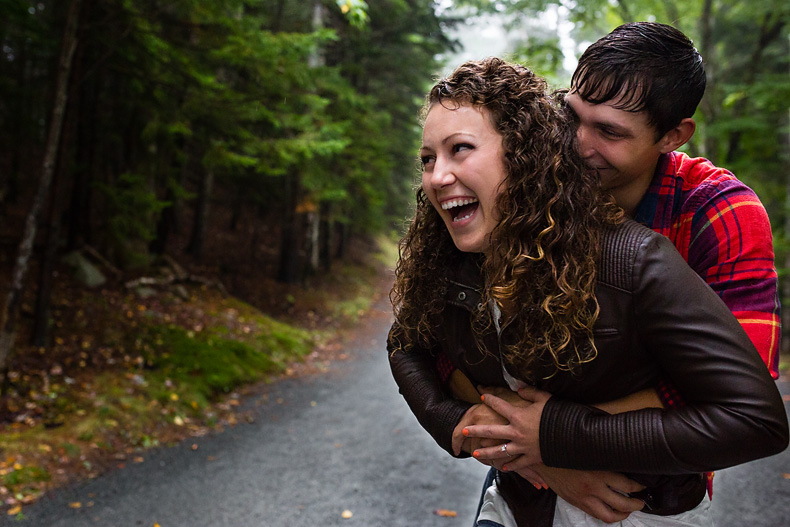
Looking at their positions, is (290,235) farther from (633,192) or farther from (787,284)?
(633,192)

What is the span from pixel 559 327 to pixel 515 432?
0.34 m

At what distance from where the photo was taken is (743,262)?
57.9 inches

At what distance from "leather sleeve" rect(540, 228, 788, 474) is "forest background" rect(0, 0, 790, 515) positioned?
1538 mm

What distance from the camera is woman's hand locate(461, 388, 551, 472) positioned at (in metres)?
1.57

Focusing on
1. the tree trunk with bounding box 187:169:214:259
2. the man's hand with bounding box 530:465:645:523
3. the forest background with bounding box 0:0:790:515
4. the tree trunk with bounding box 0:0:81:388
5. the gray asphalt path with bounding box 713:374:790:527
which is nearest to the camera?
the man's hand with bounding box 530:465:645:523

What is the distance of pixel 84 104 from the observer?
10.4 metres

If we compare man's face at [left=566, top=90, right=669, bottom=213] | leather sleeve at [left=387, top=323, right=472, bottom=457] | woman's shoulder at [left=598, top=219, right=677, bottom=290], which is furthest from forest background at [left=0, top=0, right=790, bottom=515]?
leather sleeve at [left=387, top=323, right=472, bottom=457]

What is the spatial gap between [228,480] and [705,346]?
17.6 feet

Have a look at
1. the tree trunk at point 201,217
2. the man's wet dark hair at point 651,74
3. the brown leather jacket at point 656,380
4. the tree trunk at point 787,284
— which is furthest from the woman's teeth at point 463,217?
the tree trunk at point 201,217

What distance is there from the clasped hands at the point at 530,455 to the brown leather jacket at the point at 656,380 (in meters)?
0.05

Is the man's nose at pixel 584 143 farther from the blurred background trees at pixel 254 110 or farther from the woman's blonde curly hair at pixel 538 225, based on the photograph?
the blurred background trees at pixel 254 110

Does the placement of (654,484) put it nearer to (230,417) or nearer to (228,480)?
(228,480)

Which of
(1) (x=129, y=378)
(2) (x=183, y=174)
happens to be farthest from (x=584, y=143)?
(2) (x=183, y=174)

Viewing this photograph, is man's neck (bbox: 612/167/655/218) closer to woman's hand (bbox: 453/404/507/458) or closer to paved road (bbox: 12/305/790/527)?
woman's hand (bbox: 453/404/507/458)
